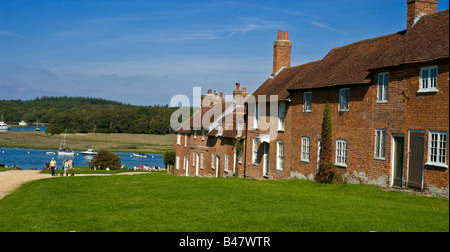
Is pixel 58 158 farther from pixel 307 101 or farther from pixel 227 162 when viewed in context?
pixel 307 101

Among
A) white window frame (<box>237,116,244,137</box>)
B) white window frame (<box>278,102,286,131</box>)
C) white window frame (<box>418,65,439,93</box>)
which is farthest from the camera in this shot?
white window frame (<box>237,116,244,137</box>)

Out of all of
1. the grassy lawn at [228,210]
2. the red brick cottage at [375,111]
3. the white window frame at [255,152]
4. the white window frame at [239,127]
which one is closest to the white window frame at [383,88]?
the red brick cottage at [375,111]

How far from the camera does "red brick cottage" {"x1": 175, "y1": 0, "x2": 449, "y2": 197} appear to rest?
21.8m

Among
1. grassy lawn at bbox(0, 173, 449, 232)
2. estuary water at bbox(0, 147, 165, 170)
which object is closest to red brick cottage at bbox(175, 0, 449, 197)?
grassy lawn at bbox(0, 173, 449, 232)

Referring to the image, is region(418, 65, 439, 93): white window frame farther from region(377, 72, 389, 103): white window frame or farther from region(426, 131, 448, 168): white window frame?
region(377, 72, 389, 103): white window frame

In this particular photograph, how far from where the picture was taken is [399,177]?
23.9 metres

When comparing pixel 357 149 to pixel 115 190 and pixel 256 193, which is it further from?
pixel 115 190

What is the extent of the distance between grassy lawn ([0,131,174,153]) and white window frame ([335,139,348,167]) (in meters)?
123

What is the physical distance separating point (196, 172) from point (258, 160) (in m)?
16.4

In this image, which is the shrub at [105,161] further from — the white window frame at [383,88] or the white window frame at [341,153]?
the white window frame at [383,88]

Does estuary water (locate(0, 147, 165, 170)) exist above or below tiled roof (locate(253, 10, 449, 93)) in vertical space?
below

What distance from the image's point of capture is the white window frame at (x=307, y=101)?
31.9 metres

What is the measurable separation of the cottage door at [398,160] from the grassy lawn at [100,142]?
5039 inches

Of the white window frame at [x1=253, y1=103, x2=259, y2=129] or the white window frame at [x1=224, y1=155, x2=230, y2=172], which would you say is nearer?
the white window frame at [x1=253, y1=103, x2=259, y2=129]
